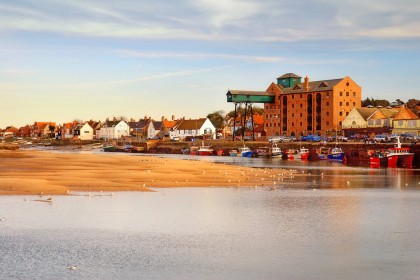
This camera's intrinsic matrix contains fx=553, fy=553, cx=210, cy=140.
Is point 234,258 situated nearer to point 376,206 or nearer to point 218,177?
point 376,206

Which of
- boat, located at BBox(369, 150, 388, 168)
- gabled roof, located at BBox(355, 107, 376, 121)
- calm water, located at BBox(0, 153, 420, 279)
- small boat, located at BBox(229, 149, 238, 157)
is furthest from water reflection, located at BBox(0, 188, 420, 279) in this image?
gabled roof, located at BBox(355, 107, 376, 121)

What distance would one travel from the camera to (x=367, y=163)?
102500mm

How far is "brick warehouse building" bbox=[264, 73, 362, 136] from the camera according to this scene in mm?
158625

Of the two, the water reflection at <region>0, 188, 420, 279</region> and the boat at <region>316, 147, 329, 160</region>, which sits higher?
the boat at <region>316, 147, 329, 160</region>

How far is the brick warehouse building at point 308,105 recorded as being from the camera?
159 m

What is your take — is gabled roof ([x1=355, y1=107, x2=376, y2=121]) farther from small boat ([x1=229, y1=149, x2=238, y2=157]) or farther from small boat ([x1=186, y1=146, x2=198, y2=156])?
small boat ([x1=186, y1=146, x2=198, y2=156])

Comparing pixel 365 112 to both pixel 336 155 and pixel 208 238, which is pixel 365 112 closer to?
pixel 336 155

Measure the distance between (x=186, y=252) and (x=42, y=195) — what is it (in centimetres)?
2056

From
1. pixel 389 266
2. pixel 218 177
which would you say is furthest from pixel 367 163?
pixel 389 266

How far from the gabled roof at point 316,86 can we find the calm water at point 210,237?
11710cm

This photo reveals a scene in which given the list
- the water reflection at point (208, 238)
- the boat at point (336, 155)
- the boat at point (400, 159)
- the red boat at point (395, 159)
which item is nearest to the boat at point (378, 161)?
the red boat at point (395, 159)

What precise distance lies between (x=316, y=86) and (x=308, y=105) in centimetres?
613

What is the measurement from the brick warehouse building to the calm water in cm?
11506

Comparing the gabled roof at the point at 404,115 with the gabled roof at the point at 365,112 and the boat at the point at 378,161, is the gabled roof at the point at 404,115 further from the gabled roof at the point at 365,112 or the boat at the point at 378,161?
the boat at the point at 378,161
